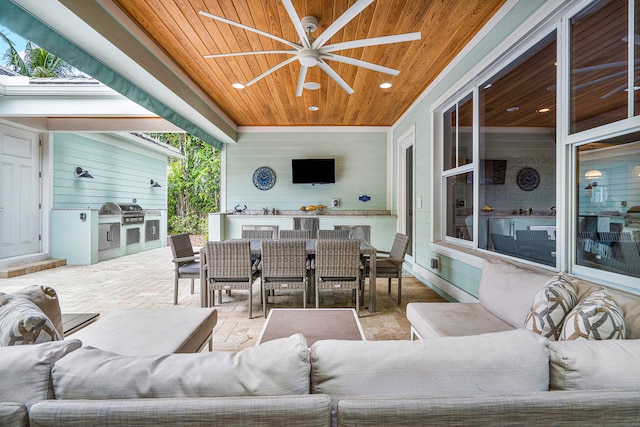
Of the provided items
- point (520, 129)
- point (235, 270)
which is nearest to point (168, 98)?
point (235, 270)

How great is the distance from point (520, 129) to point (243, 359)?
3.12 meters

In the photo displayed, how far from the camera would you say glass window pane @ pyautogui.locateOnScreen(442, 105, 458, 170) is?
4.02 meters

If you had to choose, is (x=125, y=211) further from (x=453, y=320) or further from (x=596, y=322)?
(x=596, y=322)

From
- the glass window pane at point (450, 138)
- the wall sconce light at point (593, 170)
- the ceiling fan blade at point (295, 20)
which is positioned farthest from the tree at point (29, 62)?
the wall sconce light at point (593, 170)

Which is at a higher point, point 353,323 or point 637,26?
point 637,26

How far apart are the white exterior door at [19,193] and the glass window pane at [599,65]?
809 centimetres

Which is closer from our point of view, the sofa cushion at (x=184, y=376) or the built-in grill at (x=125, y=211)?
the sofa cushion at (x=184, y=376)

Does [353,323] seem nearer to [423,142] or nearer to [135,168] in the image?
[423,142]

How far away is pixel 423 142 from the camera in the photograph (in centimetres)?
481

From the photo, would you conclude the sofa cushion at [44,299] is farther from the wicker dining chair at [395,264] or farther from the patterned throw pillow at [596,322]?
the wicker dining chair at [395,264]

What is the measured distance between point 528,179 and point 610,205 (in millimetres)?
940

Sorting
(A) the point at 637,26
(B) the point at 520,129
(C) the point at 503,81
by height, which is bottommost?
(B) the point at 520,129

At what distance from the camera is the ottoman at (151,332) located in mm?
1664

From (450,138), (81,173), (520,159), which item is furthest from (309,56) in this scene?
(81,173)
